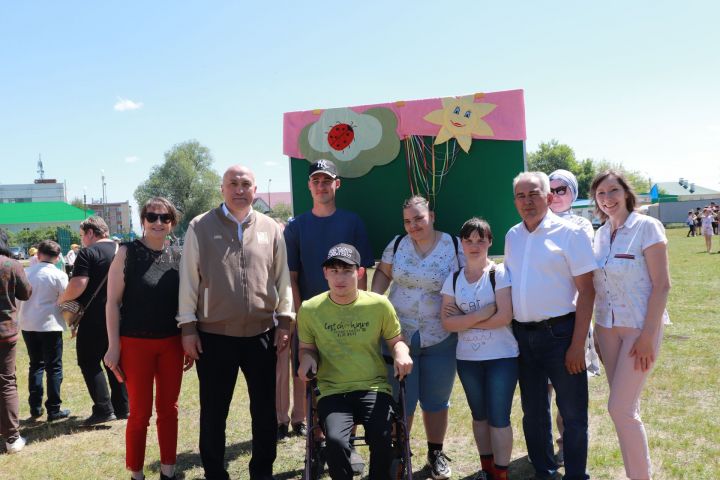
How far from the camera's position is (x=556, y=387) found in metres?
3.37

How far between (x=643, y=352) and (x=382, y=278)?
1797mm

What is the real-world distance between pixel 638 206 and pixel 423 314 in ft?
5.02

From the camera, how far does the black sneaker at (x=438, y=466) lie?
386 centimetres

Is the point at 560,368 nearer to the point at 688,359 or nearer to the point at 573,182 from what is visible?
the point at 573,182

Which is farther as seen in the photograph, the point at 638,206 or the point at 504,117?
the point at 504,117

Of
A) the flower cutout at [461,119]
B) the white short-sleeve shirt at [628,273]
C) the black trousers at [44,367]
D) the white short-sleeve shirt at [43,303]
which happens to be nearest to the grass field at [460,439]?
the black trousers at [44,367]

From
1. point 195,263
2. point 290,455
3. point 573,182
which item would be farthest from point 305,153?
point 290,455

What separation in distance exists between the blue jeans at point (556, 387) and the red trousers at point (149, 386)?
235cm

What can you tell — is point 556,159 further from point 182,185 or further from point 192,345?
point 192,345

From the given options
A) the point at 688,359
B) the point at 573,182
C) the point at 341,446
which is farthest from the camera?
the point at 688,359

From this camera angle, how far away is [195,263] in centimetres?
351

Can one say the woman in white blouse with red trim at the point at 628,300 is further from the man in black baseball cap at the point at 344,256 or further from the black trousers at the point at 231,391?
the black trousers at the point at 231,391

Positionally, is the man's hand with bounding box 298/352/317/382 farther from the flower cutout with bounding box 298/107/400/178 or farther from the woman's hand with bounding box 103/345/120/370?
the flower cutout with bounding box 298/107/400/178

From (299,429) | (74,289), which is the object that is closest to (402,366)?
(299,429)
